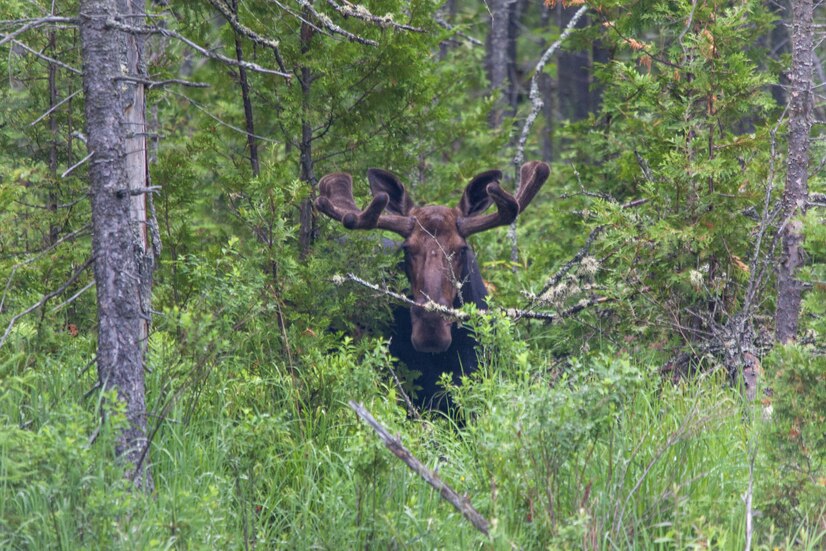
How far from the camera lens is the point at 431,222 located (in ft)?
28.6

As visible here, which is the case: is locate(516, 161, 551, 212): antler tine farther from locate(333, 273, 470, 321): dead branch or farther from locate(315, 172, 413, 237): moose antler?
locate(333, 273, 470, 321): dead branch

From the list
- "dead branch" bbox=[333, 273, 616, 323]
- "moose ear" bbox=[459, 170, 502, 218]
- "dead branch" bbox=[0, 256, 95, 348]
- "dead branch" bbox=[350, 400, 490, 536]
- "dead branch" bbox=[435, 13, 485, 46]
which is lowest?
"dead branch" bbox=[333, 273, 616, 323]

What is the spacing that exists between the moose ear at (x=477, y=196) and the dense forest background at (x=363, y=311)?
2.69 ft

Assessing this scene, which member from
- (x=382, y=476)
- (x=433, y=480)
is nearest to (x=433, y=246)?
(x=382, y=476)

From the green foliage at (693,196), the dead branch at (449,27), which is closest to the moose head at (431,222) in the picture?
the green foliage at (693,196)

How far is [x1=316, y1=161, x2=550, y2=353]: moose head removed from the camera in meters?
7.89

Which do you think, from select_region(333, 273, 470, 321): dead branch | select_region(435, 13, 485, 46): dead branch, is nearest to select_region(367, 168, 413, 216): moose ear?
select_region(333, 273, 470, 321): dead branch

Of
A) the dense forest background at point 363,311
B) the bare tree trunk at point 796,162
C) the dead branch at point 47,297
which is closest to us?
the dense forest background at point 363,311

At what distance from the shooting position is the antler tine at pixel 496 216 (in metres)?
8.12

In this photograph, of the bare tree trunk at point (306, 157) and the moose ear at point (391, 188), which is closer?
the bare tree trunk at point (306, 157)

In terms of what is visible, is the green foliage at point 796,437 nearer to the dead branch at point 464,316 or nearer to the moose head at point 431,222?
the dead branch at point 464,316

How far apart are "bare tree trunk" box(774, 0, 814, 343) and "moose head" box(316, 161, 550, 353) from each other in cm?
224

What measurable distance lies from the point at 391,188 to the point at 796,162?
11.5ft

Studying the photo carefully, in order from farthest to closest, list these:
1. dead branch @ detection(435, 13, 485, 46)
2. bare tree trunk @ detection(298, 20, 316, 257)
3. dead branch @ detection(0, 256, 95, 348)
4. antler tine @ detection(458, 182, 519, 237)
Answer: dead branch @ detection(435, 13, 485, 46) < bare tree trunk @ detection(298, 20, 316, 257) < antler tine @ detection(458, 182, 519, 237) < dead branch @ detection(0, 256, 95, 348)
